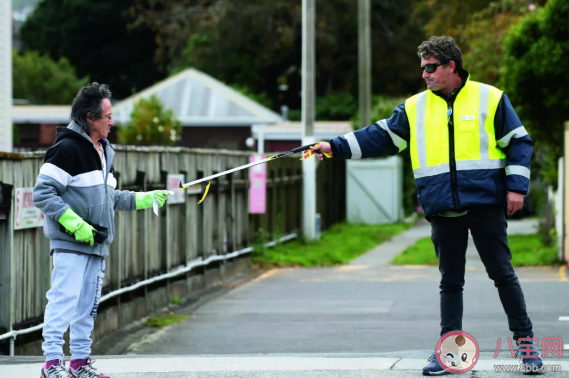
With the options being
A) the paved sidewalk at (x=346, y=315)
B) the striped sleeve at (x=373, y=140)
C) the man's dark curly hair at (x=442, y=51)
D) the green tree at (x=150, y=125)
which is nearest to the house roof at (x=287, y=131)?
the green tree at (x=150, y=125)

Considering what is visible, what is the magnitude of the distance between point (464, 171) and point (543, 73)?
11358 mm

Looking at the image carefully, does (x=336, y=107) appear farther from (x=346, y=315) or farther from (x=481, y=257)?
(x=481, y=257)

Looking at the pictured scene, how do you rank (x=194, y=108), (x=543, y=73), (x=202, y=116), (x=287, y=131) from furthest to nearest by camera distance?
(x=194, y=108) → (x=202, y=116) → (x=287, y=131) → (x=543, y=73)

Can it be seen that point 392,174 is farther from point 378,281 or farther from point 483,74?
point 378,281

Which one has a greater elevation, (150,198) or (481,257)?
(150,198)

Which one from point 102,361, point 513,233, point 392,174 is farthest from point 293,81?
point 102,361

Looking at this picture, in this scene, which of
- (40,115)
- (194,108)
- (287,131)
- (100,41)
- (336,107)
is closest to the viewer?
(287,131)

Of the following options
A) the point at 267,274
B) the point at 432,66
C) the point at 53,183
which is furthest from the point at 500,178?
the point at 267,274

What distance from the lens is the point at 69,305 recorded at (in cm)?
600

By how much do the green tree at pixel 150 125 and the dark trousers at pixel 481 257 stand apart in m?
25.6

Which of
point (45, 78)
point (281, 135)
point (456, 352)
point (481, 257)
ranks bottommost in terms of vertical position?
point (456, 352)

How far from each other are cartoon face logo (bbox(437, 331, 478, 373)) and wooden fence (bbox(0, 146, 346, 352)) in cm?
343

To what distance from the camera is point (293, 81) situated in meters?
51.6

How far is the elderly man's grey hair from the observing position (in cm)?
609
